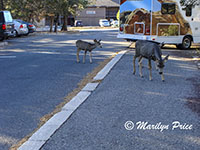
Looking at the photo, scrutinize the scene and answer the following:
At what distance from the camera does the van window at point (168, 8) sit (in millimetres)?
17625

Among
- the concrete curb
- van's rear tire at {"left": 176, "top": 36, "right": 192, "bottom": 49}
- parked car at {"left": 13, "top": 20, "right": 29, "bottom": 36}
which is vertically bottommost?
the concrete curb

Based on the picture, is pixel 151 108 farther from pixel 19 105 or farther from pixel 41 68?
pixel 41 68

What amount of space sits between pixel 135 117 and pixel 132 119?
0.44ft

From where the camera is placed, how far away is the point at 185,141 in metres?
4.84

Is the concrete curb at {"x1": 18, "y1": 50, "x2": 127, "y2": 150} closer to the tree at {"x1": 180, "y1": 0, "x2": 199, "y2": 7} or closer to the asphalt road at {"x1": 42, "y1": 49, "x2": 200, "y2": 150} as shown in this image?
the asphalt road at {"x1": 42, "y1": 49, "x2": 200, "y2": 150}

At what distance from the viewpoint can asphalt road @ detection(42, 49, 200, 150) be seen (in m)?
4.77

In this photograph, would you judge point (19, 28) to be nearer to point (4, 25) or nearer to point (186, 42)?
point (4, 25)

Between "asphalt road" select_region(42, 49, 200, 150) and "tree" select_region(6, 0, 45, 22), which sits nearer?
"asphalt road" select_region(42, 49, 200, 150)

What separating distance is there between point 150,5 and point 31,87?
10.4 metres

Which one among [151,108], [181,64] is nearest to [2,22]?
[181,64]

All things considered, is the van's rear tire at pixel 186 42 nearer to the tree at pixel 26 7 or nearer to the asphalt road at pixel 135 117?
the asphalt road at pixel 135 117

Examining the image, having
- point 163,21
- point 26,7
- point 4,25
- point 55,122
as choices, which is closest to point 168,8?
point 163,21

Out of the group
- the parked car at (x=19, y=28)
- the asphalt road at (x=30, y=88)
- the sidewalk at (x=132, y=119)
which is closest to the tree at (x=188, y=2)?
the asphalt road at (x=30, y=88)

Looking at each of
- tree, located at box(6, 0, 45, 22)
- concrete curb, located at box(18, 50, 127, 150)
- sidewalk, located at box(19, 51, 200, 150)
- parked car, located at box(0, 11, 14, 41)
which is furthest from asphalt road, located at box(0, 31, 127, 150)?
tree, located at box(6, 0, 45, 22)
